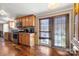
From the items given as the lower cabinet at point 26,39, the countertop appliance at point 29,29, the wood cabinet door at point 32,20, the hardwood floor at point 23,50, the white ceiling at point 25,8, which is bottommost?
the hardwood floor at point 23,50

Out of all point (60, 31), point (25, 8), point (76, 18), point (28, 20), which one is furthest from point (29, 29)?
point (76, 18)

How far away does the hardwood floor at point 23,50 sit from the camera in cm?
178

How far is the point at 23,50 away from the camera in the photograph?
1.79 meters

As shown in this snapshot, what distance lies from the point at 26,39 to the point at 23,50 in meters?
0.20

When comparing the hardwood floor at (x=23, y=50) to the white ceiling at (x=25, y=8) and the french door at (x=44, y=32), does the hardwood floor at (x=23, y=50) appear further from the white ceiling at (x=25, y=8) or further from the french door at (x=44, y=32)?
the white ceiling at (x=25, y=8)

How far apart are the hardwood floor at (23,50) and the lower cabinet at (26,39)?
7 centimetres

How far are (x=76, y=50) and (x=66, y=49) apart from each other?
17 cm

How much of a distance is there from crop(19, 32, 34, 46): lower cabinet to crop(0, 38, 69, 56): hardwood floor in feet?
0.23

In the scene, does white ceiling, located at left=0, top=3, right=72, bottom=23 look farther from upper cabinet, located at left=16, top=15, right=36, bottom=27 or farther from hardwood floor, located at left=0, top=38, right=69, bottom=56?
hardwood floor, located at left=0, top=38, right=69, bottom=56

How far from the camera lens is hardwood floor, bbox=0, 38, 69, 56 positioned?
1784 millimetres

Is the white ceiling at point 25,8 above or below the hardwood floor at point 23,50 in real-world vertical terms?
above

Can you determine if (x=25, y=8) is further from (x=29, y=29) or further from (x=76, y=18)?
(x=76, y=18)

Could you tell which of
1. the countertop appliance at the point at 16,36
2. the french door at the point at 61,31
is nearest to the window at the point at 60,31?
the french door at the point at 61,31

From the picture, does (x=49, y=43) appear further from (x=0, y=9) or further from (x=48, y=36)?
(x=0, y=9)
